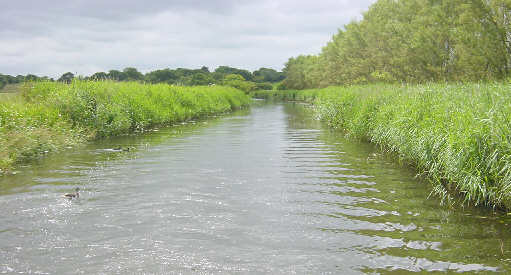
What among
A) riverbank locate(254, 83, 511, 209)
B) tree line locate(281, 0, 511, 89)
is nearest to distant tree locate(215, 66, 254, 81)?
tree line locate(281, 0, 511, 89)

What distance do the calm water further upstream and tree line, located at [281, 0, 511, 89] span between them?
58.4 feet

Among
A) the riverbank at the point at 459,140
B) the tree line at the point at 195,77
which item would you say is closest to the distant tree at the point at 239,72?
the tree line at the point at 195,77

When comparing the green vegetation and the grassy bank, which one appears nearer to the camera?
the grassy bank

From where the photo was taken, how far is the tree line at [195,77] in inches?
842

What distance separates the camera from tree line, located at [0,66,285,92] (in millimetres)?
21391

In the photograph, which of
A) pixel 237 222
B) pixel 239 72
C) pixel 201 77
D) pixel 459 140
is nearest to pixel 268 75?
pixel 239 72

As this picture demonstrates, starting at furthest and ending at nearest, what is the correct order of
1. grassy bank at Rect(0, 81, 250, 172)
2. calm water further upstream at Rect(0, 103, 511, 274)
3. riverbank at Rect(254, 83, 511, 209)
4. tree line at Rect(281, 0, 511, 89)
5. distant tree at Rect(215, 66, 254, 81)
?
distant tree at Rect(215, 66, 254, 81), tree line at Rect(281, 0, 511, 89), grassy bank at Rect(0, 81, 250, 172), riverbank at Rect(254, 83, 511, 209), calm water further upstream at Rect(0, 103, 511, 274)

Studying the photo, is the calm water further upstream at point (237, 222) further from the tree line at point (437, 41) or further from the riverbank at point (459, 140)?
the tree line at point (437, 41)

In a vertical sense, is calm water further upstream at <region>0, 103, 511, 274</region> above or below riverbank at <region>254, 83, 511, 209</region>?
below

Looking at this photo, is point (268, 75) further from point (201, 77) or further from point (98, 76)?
point (98, 76)

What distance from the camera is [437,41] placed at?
2970 centimetres

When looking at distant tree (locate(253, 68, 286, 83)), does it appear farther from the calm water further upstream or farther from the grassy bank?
the calm water further upstream

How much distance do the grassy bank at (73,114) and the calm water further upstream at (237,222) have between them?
3.97ft

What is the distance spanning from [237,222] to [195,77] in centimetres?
9369
